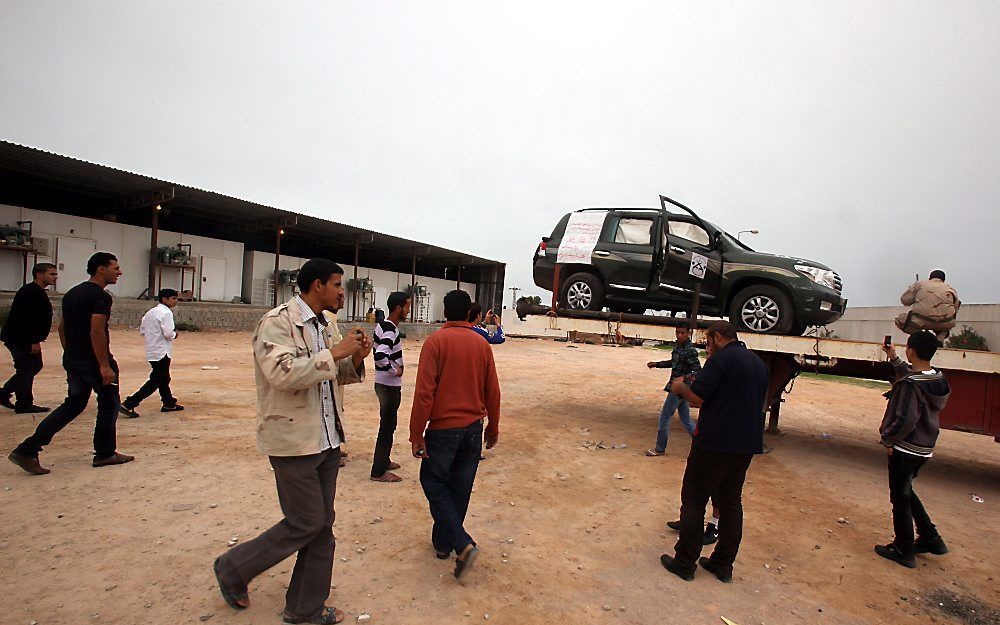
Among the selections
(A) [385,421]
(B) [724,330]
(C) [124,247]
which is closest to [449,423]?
(A) [385,421]

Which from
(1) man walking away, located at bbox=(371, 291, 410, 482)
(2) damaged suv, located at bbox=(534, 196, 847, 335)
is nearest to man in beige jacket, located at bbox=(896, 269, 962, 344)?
(2) damaged suv, located at bbox=(534, 196, 847, 335)

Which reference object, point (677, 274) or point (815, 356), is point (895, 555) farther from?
point (677, 274)

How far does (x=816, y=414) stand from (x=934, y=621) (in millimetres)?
8264

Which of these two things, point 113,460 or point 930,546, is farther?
point 113,460

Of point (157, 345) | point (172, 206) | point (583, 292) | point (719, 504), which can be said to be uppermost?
point (172, 206)

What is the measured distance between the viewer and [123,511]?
3.81 m

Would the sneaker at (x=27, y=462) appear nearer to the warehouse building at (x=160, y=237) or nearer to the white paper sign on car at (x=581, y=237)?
the white paper sign on car at (x=581, y=237)

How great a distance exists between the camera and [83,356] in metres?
4.46

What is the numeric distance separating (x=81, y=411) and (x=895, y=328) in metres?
28.6

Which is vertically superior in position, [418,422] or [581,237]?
[581,237]

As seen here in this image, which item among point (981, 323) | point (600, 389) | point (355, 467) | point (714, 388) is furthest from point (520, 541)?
point (981, 323)

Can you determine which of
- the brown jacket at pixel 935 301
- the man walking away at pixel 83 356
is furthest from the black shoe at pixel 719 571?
the man walking away at pixel 83 356

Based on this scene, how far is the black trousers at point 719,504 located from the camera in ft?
11.0

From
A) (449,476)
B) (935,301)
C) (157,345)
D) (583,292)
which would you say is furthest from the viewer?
(583,292)
